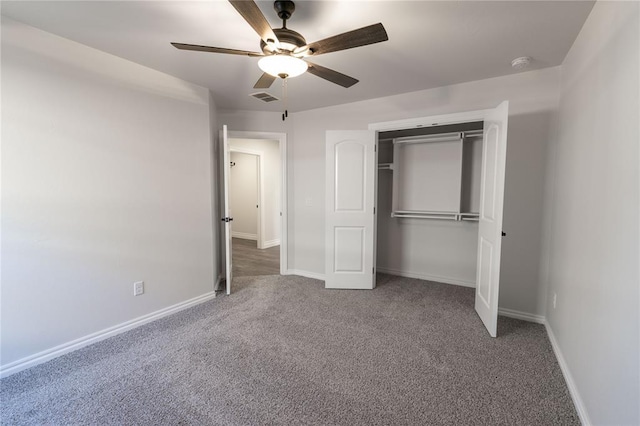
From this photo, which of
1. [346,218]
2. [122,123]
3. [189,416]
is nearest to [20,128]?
[122,123]

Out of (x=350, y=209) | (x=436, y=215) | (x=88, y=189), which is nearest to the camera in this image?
(x=88, y=189)

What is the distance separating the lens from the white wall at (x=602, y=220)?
119 cm

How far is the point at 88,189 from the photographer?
2.31 metres

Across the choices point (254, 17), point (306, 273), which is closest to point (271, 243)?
point (306, 273)

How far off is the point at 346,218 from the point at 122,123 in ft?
8.39

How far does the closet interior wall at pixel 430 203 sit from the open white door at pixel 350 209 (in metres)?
0.65

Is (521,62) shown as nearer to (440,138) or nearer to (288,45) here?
(440,138)

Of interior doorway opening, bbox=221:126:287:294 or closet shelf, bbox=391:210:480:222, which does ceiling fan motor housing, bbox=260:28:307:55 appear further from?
interior doorway opening, bbox=221:126:287:294

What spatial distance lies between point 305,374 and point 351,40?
7.05ft

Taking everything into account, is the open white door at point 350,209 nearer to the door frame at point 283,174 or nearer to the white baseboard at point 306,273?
the white baseboard at point 306,273

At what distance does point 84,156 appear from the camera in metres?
Answer: 2.28

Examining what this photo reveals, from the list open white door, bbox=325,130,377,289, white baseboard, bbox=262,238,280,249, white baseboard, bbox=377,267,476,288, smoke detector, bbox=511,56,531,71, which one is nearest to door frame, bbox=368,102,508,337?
open white door, bbox=325,130,377,289

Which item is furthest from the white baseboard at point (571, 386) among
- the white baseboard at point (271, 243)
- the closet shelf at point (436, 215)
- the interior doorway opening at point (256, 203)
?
the white baseboard at point (271, 243)

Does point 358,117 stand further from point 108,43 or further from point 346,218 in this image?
point 108,43
